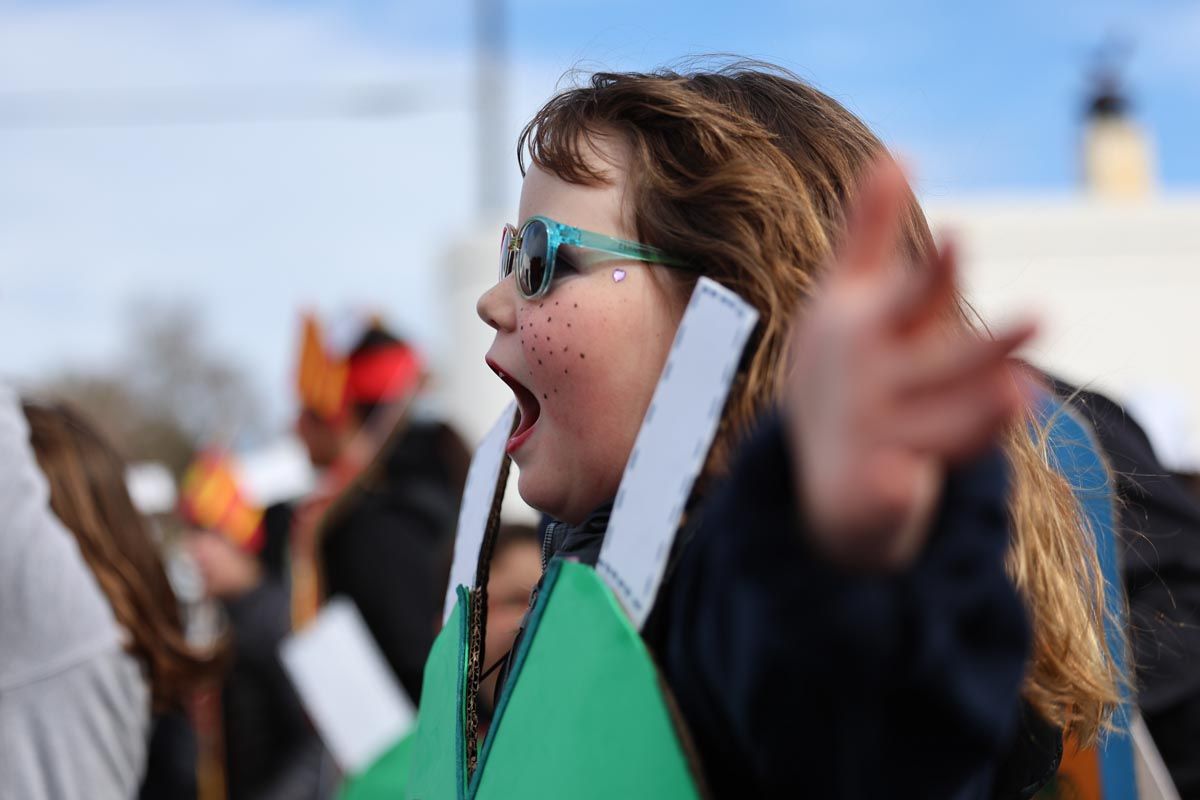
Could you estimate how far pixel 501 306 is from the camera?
132 centimetres

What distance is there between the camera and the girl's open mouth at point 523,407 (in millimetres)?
1328

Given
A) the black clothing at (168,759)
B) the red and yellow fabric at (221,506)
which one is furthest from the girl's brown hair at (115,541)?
the red and yellow fabric at (221,506)

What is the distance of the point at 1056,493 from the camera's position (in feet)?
4.65

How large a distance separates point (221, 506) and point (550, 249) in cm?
708

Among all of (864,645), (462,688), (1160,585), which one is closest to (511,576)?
(1160,585)

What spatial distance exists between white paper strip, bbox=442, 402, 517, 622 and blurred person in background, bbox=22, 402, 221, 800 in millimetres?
969

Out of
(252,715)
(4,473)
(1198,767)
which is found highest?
(4,473)

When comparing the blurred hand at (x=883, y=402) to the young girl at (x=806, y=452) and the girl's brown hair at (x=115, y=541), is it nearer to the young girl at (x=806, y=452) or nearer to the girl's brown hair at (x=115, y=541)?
the young girl at (x=806, y=452)

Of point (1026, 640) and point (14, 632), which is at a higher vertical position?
point (1026, 640)

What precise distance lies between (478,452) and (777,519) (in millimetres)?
878

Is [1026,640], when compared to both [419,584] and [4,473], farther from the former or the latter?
[419,584]

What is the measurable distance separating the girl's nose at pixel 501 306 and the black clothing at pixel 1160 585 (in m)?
1.14

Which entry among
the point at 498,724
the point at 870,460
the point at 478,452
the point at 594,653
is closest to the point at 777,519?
the point at 870,460

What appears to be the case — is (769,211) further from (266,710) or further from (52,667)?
(266,710)
